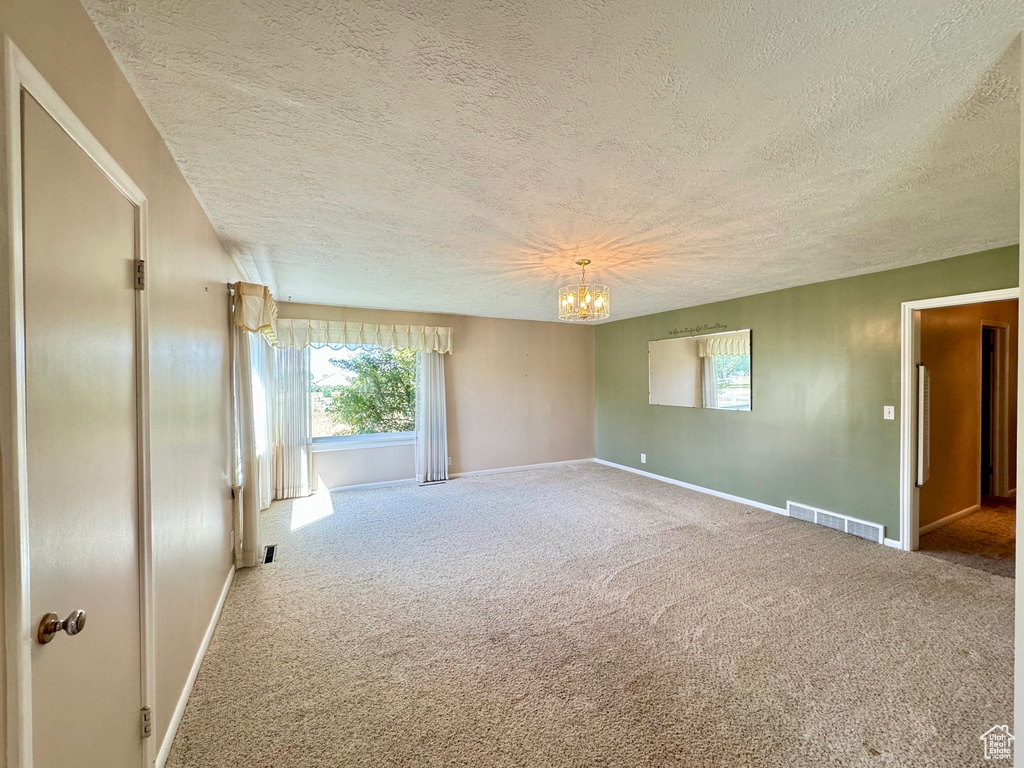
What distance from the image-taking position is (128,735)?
1.24 meters

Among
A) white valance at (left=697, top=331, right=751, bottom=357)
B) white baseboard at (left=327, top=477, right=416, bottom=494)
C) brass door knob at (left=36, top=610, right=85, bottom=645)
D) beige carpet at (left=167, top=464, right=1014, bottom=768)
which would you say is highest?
white valance at (left=697, top=331, right=751, bottom=357)

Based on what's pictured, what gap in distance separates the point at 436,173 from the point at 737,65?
1.19m

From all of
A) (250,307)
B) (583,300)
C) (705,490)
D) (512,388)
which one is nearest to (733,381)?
(705,490)

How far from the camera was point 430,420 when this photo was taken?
550 cm

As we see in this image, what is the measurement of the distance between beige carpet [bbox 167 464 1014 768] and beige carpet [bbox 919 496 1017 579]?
0.24 meters

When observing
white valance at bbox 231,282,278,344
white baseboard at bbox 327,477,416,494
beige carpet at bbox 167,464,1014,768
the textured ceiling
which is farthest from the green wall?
white valance at bbox 231,282,278,344

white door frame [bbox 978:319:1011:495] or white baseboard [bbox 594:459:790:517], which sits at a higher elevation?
white door frame [bbox 978:319:1011:495]

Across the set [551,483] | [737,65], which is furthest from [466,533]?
[737,65]

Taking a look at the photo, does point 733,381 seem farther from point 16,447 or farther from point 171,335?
point 16,447

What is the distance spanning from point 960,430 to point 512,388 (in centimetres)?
496

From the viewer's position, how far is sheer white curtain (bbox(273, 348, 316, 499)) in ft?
15.7

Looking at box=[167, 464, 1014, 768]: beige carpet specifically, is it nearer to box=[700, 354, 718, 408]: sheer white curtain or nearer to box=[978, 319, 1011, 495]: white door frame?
box=[700, 354, 718, 408]: sheer white curtain

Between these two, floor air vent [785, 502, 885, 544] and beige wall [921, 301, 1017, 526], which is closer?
floor air vent [785, 502, 885, 544]

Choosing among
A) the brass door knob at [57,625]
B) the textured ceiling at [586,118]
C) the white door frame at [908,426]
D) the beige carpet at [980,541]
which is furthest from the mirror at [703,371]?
the brass door knob at [57,625]
